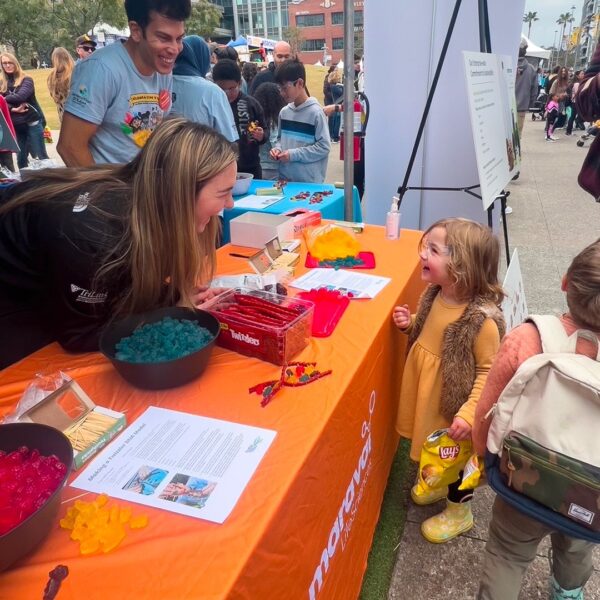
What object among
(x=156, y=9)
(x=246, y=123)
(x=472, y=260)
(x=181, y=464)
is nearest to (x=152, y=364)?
(x=181, y=464)

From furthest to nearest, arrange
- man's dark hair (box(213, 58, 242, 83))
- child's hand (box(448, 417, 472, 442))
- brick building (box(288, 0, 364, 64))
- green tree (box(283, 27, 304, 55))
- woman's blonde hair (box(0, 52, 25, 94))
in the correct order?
green tree (box(283, 27, 304, 55)) → brick building (box(288, 0, 364, 64)) → woman's blonde hair (box(0, 52, 25, 94)) → man's dark hair (box(213, 58, 242, 83)) → child's hand (box(448, 417, 472, 442))

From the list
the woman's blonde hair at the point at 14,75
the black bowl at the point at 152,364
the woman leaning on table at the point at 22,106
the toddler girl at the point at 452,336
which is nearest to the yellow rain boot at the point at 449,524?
the toddler girl at the point at 452,336

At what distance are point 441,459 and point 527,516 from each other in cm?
38

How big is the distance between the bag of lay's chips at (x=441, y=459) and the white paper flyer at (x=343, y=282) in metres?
0.55

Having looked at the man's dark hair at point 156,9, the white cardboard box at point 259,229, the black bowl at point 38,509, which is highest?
the man's dark hair at point 156,9

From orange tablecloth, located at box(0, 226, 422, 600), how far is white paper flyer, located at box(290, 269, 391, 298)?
0.05 m

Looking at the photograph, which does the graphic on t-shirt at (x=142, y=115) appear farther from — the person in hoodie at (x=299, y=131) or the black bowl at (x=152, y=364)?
the person in hoodie at (x=299, y=131)

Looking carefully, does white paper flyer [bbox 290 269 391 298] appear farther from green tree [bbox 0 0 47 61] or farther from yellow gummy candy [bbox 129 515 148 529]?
green tree [bbox 0 0 47 61]

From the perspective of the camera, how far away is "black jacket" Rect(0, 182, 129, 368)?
1172mm

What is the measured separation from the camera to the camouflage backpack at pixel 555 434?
887 millimetres

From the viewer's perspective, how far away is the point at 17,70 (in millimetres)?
6402

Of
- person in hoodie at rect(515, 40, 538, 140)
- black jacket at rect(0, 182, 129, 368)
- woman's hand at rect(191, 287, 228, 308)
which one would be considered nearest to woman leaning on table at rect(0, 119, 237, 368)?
black jacket at rect(0, 182, 129, 368)

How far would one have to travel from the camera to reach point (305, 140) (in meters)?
3.80

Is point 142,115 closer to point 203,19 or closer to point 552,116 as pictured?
point 552,116
